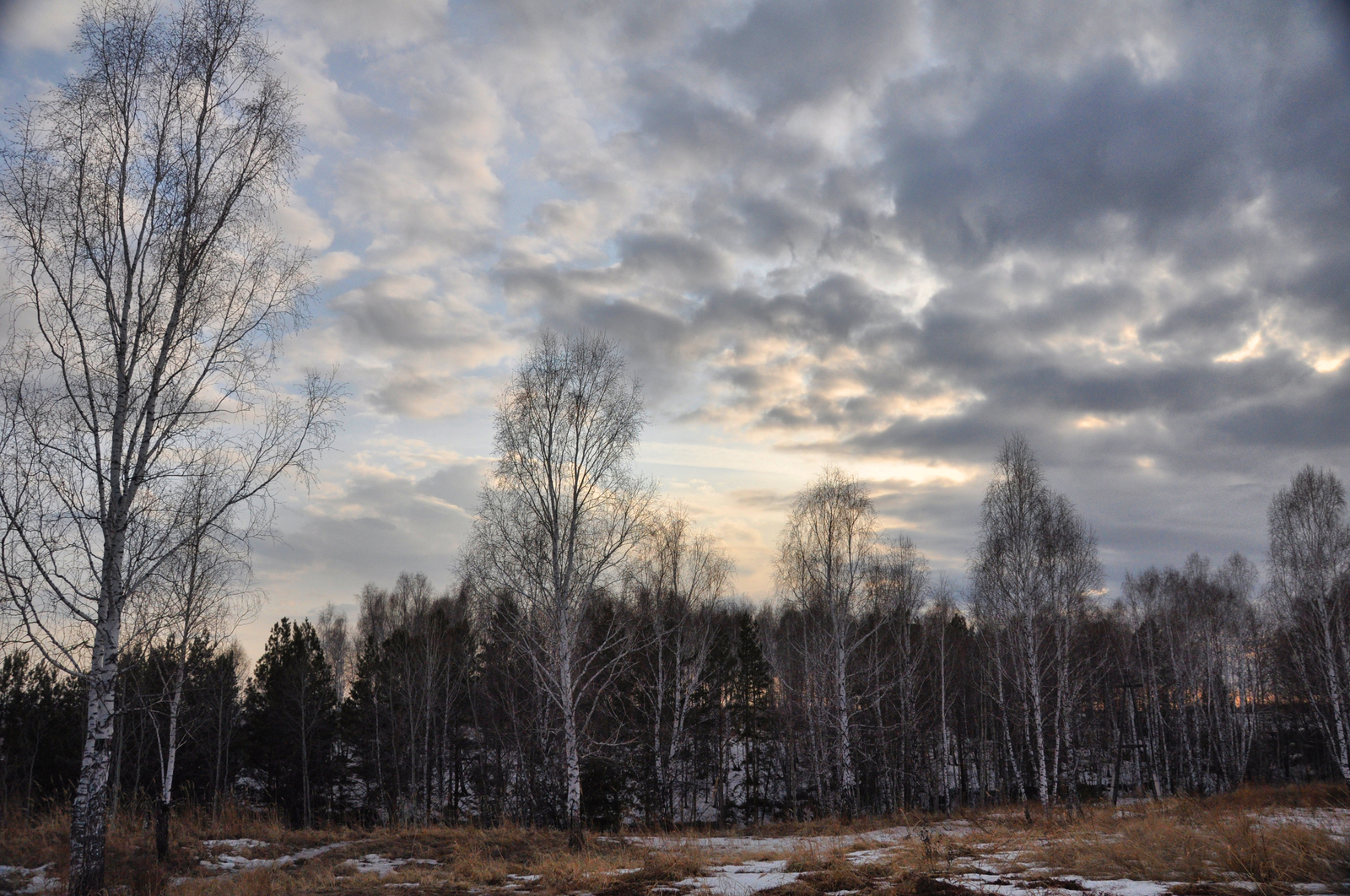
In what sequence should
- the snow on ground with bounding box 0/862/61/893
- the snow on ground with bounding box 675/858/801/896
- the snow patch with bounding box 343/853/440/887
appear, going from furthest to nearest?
the snow patch with bounding box 343/853/440/887 < the snow on ground with bounding box 0/862/61/893 < the snow on ground with bounding box 675/858/801/896

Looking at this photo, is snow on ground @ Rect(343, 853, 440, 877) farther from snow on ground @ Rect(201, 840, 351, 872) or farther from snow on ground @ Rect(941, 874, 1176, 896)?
snow on ground @ Rect(941, 874, 1176, 896)

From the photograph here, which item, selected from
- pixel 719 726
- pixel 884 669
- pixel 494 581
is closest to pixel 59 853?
pixel 494 581

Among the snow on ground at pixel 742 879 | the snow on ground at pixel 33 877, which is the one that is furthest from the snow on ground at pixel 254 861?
the snow on ground at pixel 742 879

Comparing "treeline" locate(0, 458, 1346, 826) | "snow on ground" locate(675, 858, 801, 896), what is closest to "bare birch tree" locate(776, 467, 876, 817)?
"treeline" locate(0, 458, 1346, 826)

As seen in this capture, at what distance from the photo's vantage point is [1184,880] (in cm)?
716

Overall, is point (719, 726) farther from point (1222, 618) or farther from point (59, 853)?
point (1222, 618)

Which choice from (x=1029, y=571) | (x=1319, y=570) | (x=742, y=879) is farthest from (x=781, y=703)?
(x=742, y=879)

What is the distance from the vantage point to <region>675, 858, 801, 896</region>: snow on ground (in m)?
8.95

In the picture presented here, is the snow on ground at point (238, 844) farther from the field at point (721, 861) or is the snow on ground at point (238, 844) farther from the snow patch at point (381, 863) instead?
the snow patch at point (381, 863)

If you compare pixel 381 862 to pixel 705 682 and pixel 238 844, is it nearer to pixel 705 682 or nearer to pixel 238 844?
pixel 238 844

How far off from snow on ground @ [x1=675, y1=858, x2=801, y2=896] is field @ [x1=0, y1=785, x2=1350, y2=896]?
50mm

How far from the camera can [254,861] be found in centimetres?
1439

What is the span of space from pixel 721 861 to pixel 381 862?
7.13 metres

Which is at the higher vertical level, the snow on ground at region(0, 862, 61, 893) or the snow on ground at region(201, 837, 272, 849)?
the snow on ground at region(0, 862, 61, 893)
